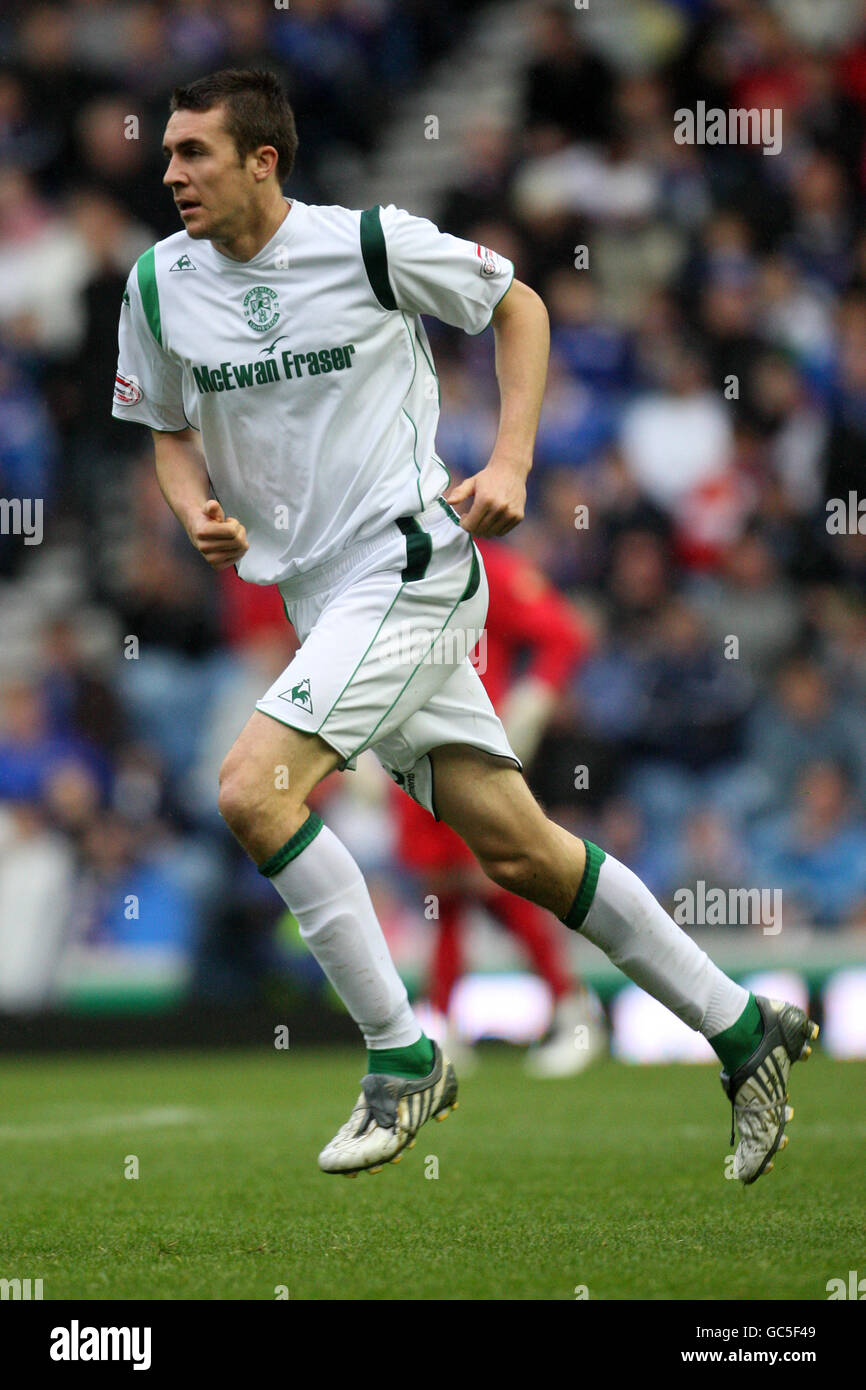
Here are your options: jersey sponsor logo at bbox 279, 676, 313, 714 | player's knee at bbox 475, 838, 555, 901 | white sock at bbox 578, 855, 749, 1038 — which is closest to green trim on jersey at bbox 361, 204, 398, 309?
jersey sponsor logo at bbox 279, 676, 313, 714

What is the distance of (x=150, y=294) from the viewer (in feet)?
14.4

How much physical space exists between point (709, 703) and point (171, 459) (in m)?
6.50

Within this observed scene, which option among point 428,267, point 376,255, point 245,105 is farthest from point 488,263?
point 245,105

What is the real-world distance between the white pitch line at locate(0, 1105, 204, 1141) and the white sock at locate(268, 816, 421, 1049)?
7.98 feet

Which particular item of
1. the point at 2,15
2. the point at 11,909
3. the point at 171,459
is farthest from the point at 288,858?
the point at 2,15

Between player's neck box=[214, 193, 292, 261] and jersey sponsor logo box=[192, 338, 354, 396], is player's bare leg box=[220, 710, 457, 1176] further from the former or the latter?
player's neck box=[214, 193, 292, 261]

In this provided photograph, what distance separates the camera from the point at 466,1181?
5125 millimetres

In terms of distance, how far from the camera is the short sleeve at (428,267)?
4.28 metres

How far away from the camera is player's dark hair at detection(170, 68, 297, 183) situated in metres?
4.25

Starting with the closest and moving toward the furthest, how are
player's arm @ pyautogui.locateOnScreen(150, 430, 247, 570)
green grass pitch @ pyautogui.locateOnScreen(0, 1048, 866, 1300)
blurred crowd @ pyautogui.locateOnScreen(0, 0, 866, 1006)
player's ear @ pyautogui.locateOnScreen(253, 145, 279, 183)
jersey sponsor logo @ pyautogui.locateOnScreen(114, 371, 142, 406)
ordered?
green grass pitch @ pyautogui.locateOnScreen(0, 1048, 866, 1300) → player's arm @ pyautogui.locateOnScreen(150, 430, 247, 570) → player's ear @ pyautogui.locateOnScreen(253, 145, 279, 183) → jersey sponsor logo @ pyautogui.locateOnScreen(114, 371, 142, 406) → blurred crowd @ pyautogui.locateOnScreen(0, 0, 866, 1006)

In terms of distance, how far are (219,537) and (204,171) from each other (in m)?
0.82

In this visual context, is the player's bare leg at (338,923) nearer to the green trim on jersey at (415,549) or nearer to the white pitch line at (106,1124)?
the green trim on jersey at (415,549)

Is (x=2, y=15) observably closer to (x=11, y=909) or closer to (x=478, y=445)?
(x=478, y=445)

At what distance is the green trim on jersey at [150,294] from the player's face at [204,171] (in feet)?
0.68
